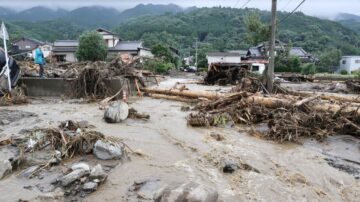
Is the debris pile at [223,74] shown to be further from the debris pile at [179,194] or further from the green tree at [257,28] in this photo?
the debris pile at [179,194]

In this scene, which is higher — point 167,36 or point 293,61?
point 167,36

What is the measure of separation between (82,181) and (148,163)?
1.35m

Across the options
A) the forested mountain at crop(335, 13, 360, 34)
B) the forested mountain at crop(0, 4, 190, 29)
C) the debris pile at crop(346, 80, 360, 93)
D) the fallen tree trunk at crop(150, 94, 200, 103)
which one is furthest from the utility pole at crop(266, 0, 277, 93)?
the forested mountain at crop(0, 4, 190, 29)

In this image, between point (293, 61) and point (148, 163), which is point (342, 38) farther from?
point (148, 163)

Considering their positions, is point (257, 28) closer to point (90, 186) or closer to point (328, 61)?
point (90, 186)

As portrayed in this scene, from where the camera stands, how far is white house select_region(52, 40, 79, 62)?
162ft

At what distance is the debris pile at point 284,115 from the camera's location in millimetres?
8052

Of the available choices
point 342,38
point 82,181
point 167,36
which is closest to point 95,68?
point 82,181

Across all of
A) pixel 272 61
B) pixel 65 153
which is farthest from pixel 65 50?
pixel 65 153

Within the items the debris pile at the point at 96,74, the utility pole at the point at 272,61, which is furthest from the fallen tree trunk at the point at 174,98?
the utility pole at the point at 272,61

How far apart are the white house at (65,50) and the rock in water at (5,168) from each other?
150 ft

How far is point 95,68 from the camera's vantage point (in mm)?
13516

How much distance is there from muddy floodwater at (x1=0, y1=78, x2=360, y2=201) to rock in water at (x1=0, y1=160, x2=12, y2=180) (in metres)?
0.10

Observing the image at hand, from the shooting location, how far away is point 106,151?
5586 mm
